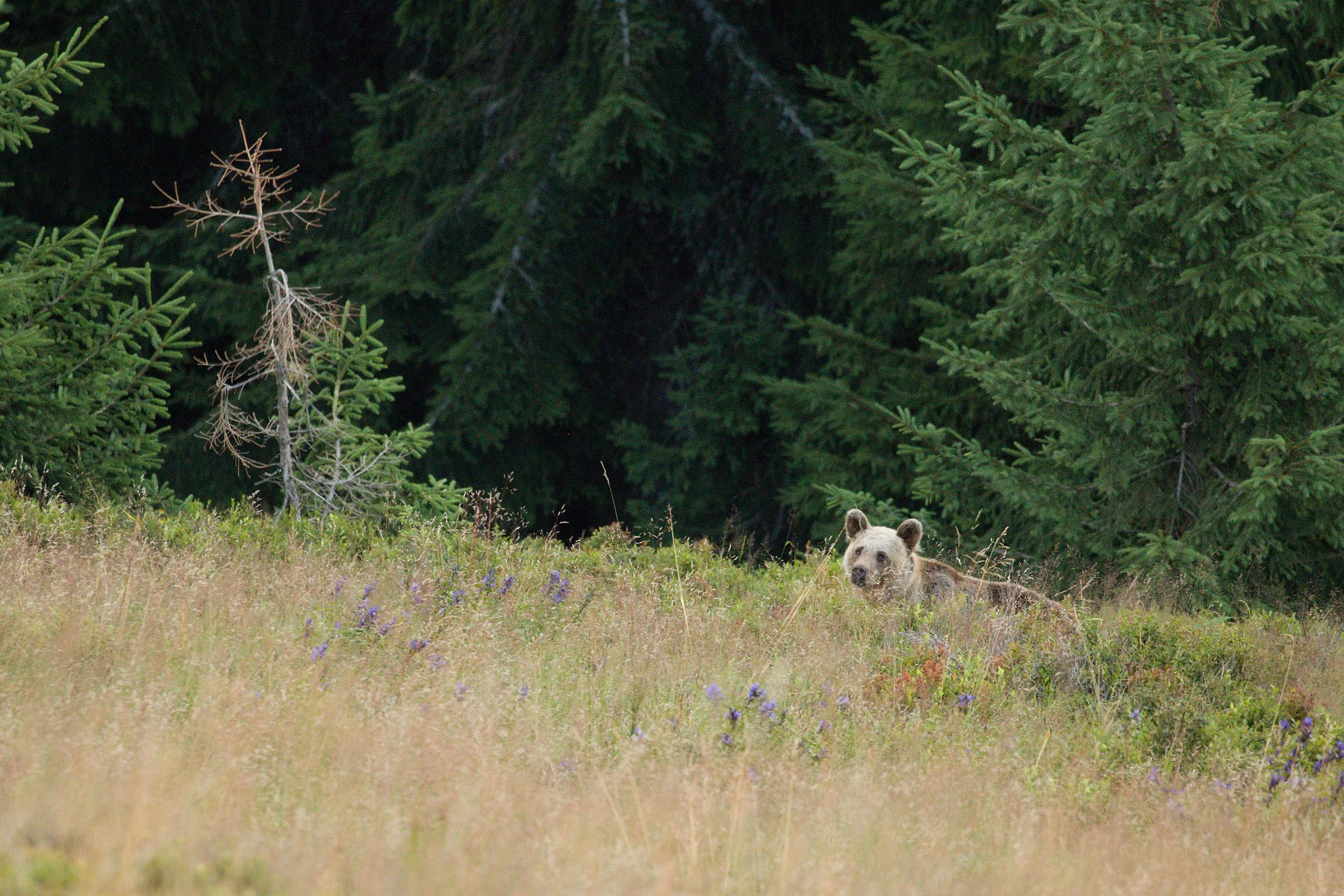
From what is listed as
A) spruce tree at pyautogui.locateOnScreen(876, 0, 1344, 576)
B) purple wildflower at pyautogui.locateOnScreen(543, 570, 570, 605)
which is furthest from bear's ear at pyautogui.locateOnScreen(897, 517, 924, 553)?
purple wildflower at pyautogui.locateOnScreen(543, 570, 570, 605)

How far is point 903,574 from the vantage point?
8094 millimetres

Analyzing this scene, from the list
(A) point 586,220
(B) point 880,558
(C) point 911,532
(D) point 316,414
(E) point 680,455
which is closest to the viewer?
(B) point 880,558

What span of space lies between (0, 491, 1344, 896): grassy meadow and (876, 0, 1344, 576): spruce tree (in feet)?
Answer: 5.70

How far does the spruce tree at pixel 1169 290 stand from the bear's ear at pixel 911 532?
1.50 metres

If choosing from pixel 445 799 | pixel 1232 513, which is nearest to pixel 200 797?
pixel 445 799

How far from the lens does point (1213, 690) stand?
596cm

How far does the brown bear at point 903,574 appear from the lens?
304 inches

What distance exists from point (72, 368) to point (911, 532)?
583 cm

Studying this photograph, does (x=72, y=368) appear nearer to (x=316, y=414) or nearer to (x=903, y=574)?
(x=316, y=414)

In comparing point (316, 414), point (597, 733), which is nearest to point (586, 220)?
point (316, 414)

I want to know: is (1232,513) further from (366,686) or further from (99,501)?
(99,501)

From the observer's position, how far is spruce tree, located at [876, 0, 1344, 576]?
8.18 metres

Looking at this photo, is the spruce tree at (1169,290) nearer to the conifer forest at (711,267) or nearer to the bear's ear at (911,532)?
the conifer forest at (711,267)

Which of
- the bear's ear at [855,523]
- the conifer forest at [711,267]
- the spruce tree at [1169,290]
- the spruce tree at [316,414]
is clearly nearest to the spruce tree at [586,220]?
the conifer forest at [711,267]
